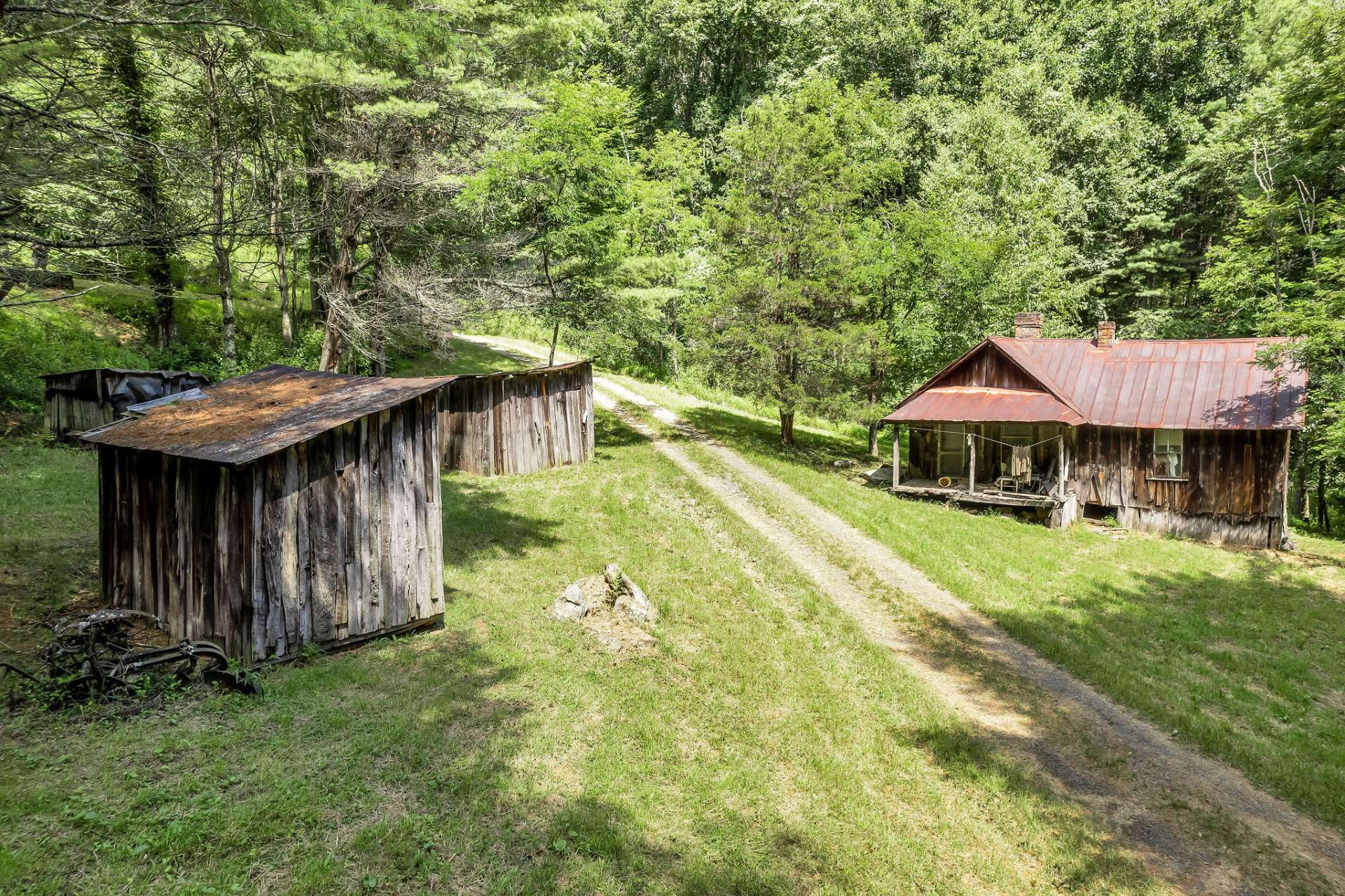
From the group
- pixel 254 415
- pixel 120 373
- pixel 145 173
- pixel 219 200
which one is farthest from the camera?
pixel 120 373

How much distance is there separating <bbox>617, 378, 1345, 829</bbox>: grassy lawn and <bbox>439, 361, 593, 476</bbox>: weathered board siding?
7027mm

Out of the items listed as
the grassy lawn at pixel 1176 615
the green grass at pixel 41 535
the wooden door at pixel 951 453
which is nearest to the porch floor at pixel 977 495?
the grassy lawn at pixel 1176 615

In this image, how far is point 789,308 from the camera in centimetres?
2530

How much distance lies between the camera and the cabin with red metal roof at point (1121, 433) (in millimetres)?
21250

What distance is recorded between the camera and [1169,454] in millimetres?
22469

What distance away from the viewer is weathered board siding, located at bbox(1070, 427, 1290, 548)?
21047 mm

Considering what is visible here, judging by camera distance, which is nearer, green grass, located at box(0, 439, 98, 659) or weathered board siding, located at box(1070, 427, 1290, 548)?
green grass, located at box(0, 439, 98, 659)

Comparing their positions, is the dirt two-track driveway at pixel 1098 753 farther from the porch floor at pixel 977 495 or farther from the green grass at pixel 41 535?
the green grass at pixel 41 535

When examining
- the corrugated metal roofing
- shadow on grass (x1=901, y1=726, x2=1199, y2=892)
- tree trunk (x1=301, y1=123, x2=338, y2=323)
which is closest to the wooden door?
the corrugated metal roofing

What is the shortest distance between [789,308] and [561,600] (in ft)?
55.4

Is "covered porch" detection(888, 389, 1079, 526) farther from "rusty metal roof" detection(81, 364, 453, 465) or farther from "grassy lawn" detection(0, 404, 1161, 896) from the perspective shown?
"rusty metal roof" detection(81, 364, 453, 465)

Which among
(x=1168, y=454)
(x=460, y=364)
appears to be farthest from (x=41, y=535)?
(x=1168, y=454)

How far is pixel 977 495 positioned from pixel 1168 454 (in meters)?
6.50

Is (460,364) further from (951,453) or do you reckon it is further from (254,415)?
(254,415)
